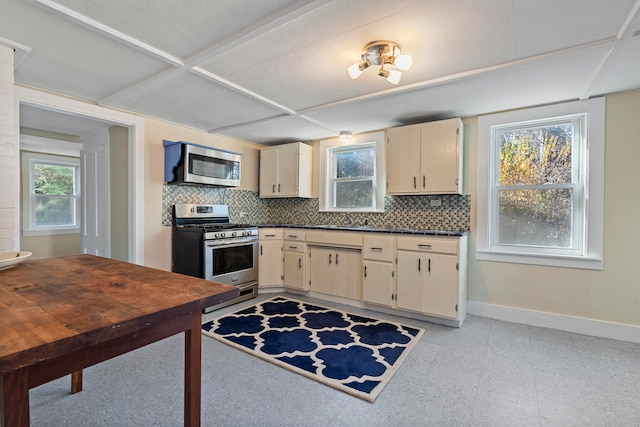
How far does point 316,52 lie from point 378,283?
234 centimetres

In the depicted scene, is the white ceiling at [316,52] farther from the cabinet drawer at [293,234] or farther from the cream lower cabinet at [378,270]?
the cabinet drawer at [293,234]

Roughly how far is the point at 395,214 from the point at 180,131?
2.85 meters

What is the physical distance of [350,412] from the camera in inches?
66.6

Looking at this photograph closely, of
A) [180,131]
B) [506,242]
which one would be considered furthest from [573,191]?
[180,131]

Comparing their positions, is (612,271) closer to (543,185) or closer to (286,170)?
(543,185)

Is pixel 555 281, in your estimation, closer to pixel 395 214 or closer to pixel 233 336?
pixel 395 214

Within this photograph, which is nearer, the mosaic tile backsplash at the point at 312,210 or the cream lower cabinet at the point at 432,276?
the cream lower cabinet at the point at 432,276

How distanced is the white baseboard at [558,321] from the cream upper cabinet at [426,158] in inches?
50.5

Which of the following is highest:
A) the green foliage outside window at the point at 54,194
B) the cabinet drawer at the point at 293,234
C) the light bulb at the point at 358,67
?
the light bulb at the point at 358,67

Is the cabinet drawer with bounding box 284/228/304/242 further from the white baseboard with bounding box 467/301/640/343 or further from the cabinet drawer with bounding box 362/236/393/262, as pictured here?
the white baseboard with bounding box 467/301/640/343

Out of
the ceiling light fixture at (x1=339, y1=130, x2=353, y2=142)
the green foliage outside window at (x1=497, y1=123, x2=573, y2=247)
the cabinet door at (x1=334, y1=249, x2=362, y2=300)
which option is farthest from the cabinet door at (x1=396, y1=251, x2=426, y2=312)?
the ceiling light fixture at (x1=339, y1=130, x2=353, y2=142)

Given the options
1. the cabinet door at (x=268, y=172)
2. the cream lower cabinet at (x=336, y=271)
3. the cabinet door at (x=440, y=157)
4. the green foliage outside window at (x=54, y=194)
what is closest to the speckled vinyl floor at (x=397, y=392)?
the cream lower cabinet at (x=336, y=271)

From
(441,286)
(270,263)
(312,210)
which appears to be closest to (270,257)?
(270,263)

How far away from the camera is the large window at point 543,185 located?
2750 mm
